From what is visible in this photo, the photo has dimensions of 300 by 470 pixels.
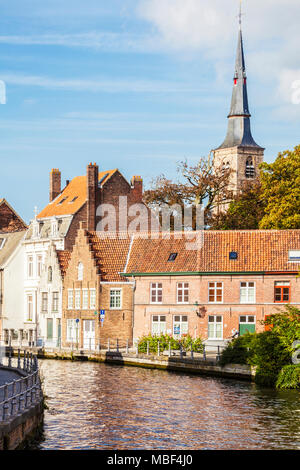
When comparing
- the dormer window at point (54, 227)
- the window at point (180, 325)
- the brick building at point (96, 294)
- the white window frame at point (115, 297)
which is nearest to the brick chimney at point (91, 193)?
the dormer window at point (54, 227)

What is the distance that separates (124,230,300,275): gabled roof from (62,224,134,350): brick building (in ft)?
5.88

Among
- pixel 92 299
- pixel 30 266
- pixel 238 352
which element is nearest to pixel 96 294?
pixel 92 299

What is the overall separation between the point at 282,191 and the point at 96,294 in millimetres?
15927

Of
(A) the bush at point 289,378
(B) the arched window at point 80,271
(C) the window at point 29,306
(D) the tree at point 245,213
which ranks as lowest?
(A) the bush at point 289,378

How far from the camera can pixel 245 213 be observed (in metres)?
72.5

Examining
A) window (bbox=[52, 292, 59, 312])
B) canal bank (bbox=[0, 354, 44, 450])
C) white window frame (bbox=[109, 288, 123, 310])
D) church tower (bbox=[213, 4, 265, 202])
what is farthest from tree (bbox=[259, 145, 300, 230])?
church tower (bbox=[213, 4, 265, 202])

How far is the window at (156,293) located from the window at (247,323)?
20.4 ft

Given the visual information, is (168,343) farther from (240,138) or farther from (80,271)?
(240,138)

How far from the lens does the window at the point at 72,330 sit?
2505 inches

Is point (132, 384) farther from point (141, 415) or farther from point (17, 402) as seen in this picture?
point (17, 402)

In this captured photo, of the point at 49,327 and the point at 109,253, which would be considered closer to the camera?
the point at 109,253

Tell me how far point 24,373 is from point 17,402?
34.7ft

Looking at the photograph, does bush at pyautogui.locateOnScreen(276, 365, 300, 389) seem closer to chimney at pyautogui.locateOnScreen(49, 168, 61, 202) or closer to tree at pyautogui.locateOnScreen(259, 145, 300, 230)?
tree at pyautogui.locateOnScreen(259, 145, 300, 230)

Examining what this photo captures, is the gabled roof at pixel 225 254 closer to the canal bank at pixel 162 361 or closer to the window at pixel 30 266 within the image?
the canal bank at pixel 162 361
